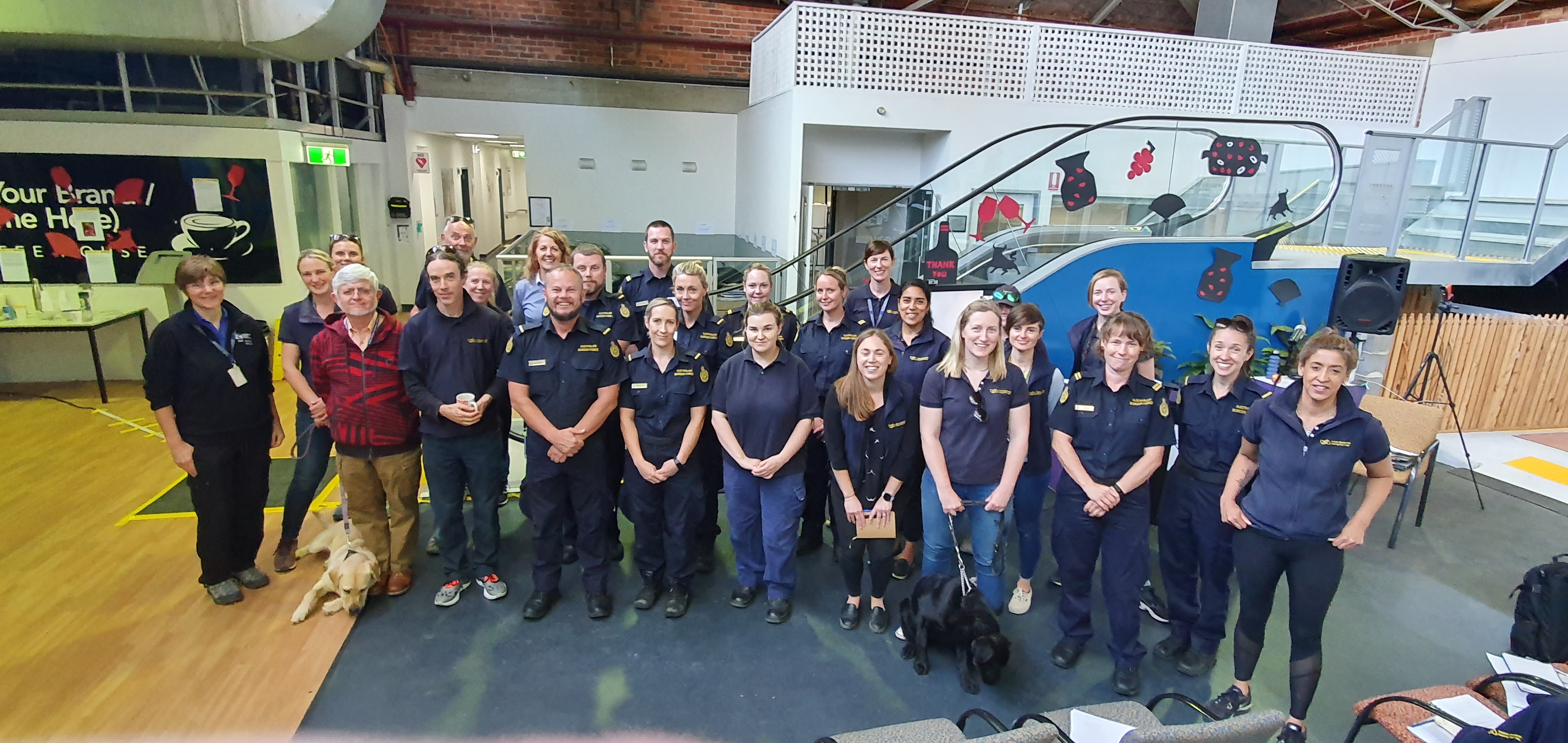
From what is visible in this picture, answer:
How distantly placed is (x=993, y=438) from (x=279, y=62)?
7.52 meters

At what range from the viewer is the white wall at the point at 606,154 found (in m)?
9.23

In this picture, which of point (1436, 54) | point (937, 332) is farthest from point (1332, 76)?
point (937, 332)

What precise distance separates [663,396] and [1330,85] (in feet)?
29.2

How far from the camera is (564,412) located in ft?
10.4

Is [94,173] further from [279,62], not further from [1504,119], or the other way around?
[1504,119]

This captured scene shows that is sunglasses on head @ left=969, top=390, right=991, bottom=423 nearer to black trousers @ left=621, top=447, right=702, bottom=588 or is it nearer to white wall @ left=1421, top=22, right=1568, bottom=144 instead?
black trousers @ left=621, top=447, right=702, bottom=588

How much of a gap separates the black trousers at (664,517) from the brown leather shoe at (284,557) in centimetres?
173

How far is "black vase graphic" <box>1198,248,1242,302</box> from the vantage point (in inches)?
210

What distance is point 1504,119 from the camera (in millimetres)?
8297

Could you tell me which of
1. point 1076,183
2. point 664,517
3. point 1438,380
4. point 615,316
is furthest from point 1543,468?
point 615,316

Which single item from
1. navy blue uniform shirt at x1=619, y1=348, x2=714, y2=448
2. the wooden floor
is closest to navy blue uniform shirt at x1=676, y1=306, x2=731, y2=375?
navy blue uniform shirt at x1=619, y1=348, x2=714, y2=448

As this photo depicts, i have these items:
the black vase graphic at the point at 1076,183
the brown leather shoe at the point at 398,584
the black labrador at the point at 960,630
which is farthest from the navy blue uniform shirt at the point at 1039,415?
the brown leather shoe at the point at 398,584

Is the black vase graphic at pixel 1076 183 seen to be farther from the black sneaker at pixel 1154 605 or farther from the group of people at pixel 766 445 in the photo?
the black sneaker at pixel 1154 605

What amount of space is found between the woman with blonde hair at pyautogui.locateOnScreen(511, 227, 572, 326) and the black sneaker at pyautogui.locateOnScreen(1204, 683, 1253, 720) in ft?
11.6
